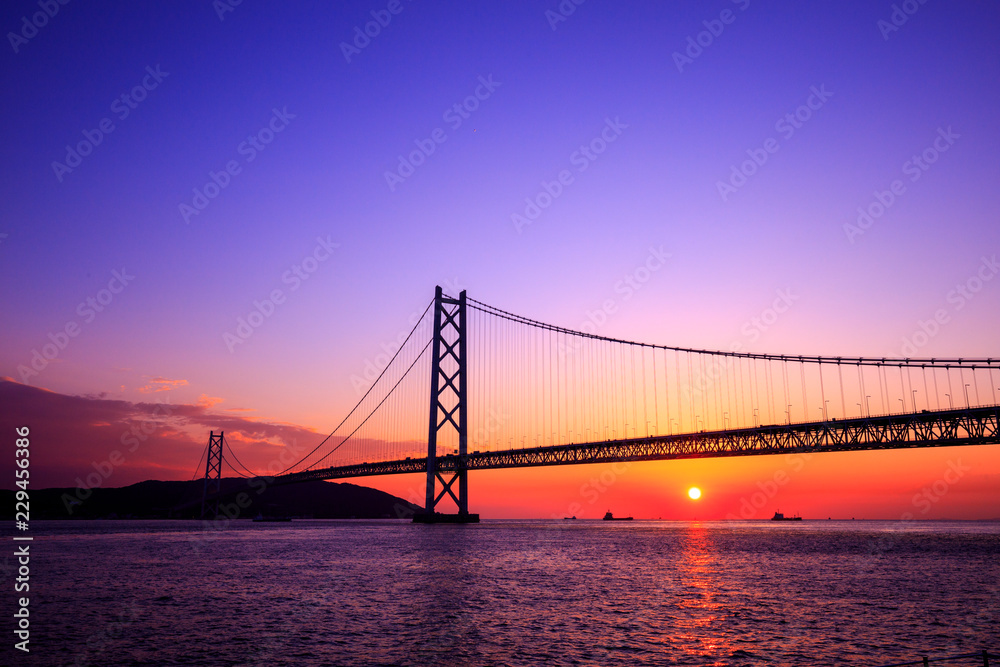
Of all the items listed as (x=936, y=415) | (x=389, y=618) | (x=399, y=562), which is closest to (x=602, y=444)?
Answer: (x=936, y=415)

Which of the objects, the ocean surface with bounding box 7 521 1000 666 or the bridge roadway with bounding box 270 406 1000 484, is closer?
the ocean surface with bounding box 7 521 1000 666

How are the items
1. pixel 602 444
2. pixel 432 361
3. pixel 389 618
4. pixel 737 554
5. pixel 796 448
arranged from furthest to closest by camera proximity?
pixel 432 361 → pixel 602 444 → pixel 796 448 → pixel 737 554 → pixel 389 618

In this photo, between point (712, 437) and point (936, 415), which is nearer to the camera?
point (936, 415)

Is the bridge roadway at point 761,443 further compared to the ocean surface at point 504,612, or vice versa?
the bridge roadway at point 761,443

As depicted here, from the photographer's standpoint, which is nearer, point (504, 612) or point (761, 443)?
point (504, 612)

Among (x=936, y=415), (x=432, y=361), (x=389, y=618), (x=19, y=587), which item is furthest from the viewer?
(x=432, y=361)

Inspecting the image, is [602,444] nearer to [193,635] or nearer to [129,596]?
[129,596]

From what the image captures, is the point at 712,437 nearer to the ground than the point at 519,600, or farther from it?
farther from it

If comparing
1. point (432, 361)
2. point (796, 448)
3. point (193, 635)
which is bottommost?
point (193, 635)
